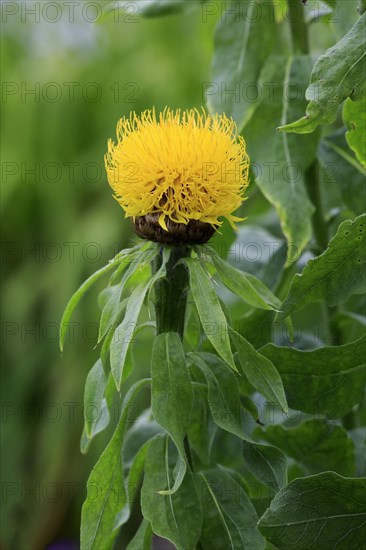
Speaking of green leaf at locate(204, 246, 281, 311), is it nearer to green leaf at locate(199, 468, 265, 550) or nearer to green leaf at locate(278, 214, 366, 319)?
green leaf at locate(278, 214, 366, 319)

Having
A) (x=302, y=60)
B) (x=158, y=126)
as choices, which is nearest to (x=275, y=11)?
(x=302, y=60)

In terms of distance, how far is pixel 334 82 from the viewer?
739 millimetres

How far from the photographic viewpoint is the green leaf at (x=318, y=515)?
31.9 inches

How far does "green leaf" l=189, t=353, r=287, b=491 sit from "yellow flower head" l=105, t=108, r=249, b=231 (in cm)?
16

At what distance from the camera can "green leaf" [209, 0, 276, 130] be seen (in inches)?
41.6

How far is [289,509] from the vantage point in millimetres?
814

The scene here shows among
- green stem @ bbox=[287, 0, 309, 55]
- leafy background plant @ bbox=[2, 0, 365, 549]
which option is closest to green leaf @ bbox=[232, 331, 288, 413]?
leafy background plant @ bbox=[2, 0, 365, 549]

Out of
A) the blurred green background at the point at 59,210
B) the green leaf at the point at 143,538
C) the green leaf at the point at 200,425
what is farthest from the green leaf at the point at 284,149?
the blurred green background at the point at 59,210

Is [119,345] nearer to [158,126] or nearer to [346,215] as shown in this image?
[158,126]

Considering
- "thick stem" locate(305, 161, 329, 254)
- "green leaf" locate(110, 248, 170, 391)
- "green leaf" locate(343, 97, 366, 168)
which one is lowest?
"green leaf" locate(110, 248, 170, 391)

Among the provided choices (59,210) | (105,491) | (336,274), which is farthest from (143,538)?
(59,210)

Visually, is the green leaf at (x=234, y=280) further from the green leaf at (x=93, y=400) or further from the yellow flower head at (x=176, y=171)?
the green leaf at (x=93, y=400)

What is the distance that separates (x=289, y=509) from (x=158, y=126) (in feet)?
1.21

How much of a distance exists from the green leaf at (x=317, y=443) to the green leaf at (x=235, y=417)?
7.5 inches
